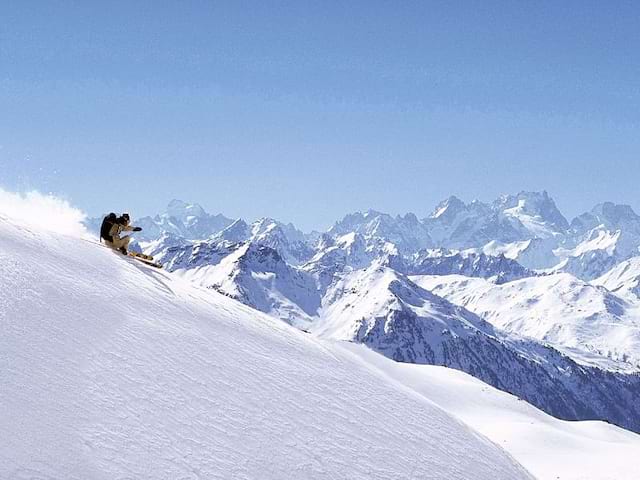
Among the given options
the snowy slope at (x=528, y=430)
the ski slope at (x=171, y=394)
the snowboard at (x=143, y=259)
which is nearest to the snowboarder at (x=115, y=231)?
the snowboard at (x=143, y=259)

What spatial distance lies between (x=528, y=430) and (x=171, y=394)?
3042 centimetres

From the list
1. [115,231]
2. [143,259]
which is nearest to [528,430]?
[143,259]

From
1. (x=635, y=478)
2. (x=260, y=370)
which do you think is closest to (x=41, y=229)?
(x=260, y=370)

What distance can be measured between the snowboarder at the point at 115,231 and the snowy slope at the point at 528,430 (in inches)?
465

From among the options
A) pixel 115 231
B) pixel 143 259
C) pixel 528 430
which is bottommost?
pixel 528 430

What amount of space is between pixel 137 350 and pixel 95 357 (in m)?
1.30

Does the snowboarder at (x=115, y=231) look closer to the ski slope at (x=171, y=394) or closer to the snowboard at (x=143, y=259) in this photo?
the snowboard at (x=143, y=259)

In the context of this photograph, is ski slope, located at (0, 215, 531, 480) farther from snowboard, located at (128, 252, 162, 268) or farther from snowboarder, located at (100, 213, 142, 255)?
snowboarder, located at (100, 213, 142, 255)

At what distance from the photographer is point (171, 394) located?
13766 mm

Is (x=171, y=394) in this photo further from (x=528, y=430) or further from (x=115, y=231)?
(x=528, y=430)

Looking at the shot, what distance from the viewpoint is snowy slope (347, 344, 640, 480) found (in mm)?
29766

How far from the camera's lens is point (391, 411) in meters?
19.4

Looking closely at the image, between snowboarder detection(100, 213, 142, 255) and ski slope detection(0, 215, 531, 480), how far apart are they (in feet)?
4.44

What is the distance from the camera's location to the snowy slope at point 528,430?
97.7 ft
